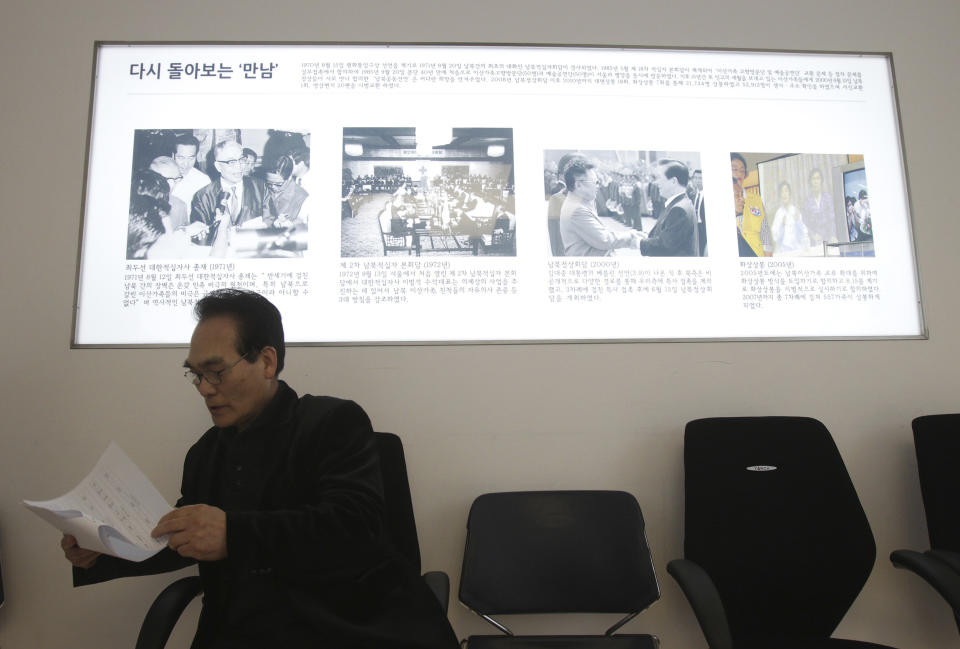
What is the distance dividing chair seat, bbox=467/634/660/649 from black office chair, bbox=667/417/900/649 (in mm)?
237

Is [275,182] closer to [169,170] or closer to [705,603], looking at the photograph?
[169,170]

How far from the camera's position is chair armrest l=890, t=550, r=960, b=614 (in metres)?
1.32

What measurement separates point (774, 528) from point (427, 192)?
1468mm

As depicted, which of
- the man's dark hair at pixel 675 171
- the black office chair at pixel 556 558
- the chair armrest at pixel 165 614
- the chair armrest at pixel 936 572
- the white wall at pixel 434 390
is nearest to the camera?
the chair armrest at pixel 165 614

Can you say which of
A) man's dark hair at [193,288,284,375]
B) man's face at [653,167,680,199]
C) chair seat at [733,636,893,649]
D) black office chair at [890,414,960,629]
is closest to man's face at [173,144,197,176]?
man's dark hair at [193,288,284,375]

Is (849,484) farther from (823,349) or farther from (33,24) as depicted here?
(33,24)

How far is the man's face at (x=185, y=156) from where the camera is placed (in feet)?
6.40

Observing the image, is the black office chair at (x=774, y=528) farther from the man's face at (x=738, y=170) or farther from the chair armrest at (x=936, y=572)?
the man's face at (x=738, y=170)

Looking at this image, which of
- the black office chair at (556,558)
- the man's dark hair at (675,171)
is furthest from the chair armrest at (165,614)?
the man's dark hair at (675,171)

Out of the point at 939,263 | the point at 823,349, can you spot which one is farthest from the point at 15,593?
the point at 939,263

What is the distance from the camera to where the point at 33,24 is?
2.03 metres

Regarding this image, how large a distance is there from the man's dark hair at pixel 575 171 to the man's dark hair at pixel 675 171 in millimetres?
→ 256

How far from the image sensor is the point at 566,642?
1512 millimetres

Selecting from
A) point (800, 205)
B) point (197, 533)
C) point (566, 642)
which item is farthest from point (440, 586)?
point (800, 205)
